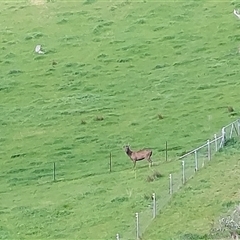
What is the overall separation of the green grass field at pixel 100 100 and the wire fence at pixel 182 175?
38cm

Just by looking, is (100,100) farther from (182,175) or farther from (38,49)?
(182,175)

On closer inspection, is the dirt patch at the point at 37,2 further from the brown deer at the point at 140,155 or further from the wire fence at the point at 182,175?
the brown deer at the point at 140,155

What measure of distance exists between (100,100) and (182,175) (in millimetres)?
16217

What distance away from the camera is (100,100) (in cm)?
4638

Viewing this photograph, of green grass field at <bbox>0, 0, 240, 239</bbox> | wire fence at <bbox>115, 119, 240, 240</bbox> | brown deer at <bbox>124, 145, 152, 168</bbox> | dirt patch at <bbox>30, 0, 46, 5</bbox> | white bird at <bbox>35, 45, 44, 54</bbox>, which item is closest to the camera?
wire fence at <bbox>115, 119, 240, 240</bbox>

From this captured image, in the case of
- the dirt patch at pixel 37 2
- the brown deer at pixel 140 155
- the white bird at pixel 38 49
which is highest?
the dirt patch at pixel 37 2

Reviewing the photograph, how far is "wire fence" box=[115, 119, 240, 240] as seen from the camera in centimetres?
2641

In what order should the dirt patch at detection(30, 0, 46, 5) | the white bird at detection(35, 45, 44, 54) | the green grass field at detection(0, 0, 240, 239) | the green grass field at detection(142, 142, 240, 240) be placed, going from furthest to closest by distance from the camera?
the dirt patch at detection(30, 0, 46, 5) → the white bird at detection(35, 45, 44, 54) → the green grass field at detection(0, 0, 240, 239) → the green grass field at detection(142, 142, 240, 240)

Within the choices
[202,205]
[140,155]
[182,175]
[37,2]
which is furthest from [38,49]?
[202,205]

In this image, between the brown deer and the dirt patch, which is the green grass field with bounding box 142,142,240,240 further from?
the dirt patch

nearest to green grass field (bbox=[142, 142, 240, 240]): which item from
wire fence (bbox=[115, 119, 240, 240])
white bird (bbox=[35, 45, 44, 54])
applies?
wire fence (bbox=[115, 119, 240, 240])

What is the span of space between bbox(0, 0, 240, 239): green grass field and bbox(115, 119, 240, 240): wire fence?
379 mm

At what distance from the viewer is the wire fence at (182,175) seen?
26.4 meters

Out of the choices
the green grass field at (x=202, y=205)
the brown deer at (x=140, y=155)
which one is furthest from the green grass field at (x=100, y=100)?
the brown deer at (x=140, y=155)
